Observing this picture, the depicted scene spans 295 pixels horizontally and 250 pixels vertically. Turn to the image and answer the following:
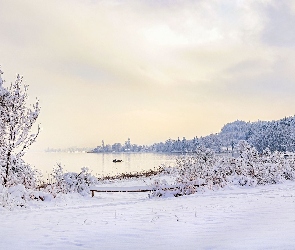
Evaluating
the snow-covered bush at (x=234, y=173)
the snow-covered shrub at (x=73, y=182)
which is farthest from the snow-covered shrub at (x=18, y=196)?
the snow-covered bush at (x=234, y=173)

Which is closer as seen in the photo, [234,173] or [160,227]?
[160,227]

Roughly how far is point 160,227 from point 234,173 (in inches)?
501

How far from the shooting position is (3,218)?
10.6 meters

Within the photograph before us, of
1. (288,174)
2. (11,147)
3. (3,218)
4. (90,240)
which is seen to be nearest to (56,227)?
(90,240)

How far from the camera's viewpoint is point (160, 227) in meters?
8.55

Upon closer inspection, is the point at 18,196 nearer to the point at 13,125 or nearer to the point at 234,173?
the point at 13,125

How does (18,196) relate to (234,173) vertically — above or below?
below

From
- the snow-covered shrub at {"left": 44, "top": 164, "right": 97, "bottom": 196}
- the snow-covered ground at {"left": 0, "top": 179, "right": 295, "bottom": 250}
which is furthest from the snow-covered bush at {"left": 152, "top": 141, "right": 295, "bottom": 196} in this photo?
the snow-covered ground at {"left": 0, "top": 179, "right": 295, "bottom": 250}

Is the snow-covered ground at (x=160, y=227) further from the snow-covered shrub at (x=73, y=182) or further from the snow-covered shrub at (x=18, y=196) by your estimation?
the snow-covered shrub at (x=73, y=182)

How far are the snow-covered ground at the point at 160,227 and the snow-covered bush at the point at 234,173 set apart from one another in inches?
223

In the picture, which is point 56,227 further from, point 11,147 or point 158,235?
point 11,147

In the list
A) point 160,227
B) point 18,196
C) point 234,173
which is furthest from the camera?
point 234,173

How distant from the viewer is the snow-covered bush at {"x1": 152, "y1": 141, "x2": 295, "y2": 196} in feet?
58.7

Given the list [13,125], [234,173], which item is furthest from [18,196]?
[234,173]
